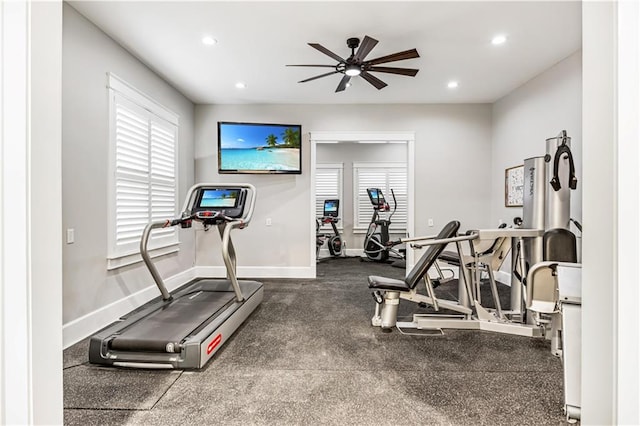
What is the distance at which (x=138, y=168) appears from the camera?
3.75m

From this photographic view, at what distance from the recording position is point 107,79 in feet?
10.5

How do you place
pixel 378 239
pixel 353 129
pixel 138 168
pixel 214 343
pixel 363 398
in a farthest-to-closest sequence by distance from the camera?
1. pixel 378 239
2. pixel 353 129
3. pixel 138 168
4. pixel 214 343
5. pixel 363 398

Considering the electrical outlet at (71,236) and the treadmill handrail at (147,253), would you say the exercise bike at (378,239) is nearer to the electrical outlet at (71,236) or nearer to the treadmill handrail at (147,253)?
the treadmill handrail at (147,253)

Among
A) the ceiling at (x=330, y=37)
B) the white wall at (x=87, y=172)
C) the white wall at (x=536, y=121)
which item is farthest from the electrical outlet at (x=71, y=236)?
the white wall at (x=536, y=121)

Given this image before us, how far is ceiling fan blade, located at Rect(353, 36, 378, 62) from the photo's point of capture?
2645 mm

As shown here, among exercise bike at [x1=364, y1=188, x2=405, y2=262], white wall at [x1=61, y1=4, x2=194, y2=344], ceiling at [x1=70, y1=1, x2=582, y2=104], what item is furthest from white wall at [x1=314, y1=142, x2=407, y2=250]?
white wall at [x1=61, y1=4, x2=194, y2=344]

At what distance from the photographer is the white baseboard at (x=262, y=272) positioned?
5.34 meters

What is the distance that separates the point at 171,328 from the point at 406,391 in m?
1.84

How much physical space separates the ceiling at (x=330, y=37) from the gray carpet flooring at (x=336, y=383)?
112 inches

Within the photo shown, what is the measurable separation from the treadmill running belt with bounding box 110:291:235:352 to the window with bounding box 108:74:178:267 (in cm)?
88

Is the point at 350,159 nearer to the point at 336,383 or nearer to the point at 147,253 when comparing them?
the point at 147,253

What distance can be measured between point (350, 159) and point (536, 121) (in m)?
4.42
